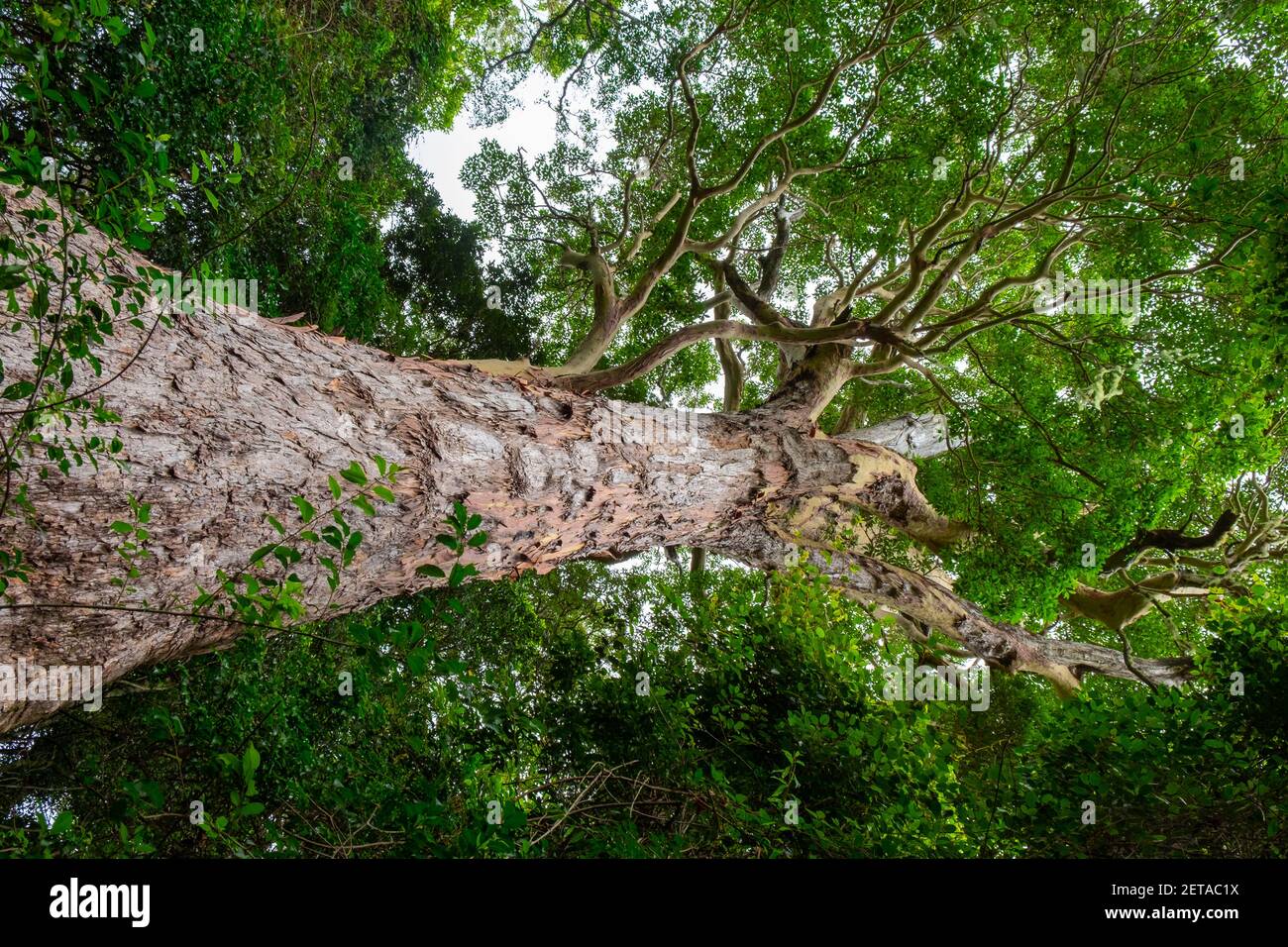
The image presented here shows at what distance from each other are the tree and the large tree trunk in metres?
0.02

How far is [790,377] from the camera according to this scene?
7.38 meters

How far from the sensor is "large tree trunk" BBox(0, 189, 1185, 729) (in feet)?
8.60

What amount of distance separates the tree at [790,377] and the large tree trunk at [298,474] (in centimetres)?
2

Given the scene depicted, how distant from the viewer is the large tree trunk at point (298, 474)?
262cm

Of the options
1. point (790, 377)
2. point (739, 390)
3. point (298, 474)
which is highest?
point (739, 390)

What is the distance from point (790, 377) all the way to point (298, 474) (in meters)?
5.41

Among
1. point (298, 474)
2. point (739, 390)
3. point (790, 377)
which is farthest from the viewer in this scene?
point (739, 390)

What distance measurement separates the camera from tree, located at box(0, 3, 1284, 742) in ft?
9.14

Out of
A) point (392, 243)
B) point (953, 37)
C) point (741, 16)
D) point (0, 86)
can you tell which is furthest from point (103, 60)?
point (953, 37)

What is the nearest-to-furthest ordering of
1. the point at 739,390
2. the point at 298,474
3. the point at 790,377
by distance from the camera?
1. the point at 298,474
2. the point at 790,377
3. the point at 739,390

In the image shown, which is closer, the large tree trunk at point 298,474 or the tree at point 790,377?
the large tree trunk at point 298,474

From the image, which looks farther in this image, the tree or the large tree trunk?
the tree

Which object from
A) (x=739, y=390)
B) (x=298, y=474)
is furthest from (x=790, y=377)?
(x=298, y=474)

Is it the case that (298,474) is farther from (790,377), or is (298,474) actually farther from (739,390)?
(739,390)
